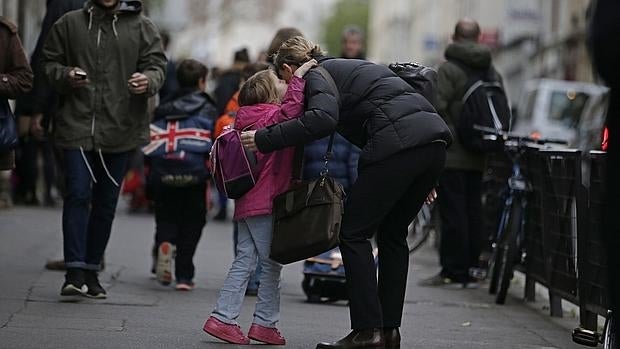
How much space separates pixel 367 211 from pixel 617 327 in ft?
8.14

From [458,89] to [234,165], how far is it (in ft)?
15.3

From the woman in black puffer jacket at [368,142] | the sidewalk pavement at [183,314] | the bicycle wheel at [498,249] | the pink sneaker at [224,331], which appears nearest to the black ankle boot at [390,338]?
the woman in black puffer jacket at [368,142]

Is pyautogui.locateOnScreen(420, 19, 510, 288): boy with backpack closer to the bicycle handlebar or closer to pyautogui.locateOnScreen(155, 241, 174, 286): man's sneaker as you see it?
the bicycle handlebar

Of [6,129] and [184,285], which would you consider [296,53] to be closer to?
[6,129]

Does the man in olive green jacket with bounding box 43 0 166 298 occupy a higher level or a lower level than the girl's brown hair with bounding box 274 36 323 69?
lower

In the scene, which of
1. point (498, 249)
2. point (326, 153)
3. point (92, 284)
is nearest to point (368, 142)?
point (326, 153)

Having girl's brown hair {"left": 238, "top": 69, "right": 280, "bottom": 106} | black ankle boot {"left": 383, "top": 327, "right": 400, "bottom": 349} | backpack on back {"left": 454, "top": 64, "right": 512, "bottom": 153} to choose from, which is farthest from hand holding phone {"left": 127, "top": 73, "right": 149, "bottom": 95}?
backpack on back {"left": 454, "top": 64, "right": 512, "bottom": 153}

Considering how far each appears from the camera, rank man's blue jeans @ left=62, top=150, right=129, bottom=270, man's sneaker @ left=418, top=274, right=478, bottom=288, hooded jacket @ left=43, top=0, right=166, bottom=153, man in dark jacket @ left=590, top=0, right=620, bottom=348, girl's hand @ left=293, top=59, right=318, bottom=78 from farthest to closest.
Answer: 1. man's sneaker @ left=418, top=274, right=478, bottom=288
2. hooded jacket @ left=43, top=0, right=166, bottom=153
3. man's blue jeans @ left=62, top=150, right=129, bottom=270
4. girl's hand @ left=293, top=59, right=318, bottom=78
5. man in dark jacket @ left=590, top=0, right=620, bottom=348

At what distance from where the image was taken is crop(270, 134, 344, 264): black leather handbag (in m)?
7.45

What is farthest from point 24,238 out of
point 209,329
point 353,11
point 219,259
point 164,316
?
point 353,11

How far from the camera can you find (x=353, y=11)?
130625mm

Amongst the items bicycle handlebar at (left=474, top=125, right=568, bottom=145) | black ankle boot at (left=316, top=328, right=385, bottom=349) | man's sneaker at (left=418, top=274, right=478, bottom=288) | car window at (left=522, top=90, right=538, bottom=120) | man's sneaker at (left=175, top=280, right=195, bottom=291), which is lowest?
car window at (left=522, top=90, right=538, bottom=120)

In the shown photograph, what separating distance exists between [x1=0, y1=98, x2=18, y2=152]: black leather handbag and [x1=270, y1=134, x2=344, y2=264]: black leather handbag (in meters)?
2.26

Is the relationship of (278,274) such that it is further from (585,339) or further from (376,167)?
(585,339)
